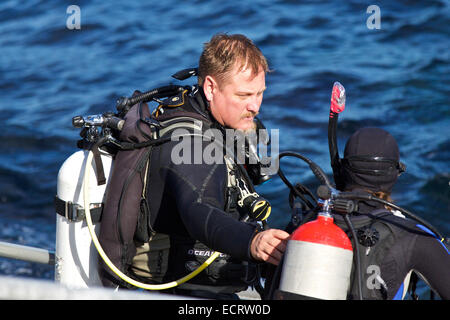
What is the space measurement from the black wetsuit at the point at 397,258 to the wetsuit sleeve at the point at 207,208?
46 cm

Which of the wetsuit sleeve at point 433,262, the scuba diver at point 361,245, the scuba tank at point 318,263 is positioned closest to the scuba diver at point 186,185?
the scuba diver at point 361,245

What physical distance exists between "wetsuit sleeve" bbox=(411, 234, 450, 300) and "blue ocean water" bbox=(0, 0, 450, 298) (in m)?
4.93

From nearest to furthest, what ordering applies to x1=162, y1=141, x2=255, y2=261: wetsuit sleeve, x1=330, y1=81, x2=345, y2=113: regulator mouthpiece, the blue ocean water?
x1=162, y1=141, x2=255, y2=261: wetsuit sleeve, x1=330, y1=81, x2=345, y2=113: regulator mouthpiece, the blue ocean water

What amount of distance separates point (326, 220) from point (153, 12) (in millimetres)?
13004

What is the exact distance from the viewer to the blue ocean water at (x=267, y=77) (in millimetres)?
8219

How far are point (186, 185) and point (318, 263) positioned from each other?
81cm

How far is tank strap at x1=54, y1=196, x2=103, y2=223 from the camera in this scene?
10.4 ft

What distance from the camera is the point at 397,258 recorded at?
2.55 m

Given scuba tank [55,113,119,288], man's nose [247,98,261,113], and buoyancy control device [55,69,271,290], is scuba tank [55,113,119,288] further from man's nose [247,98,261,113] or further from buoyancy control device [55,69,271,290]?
man's nose [247,98,261,113]

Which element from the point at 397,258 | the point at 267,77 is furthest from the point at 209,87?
the point at 267,77

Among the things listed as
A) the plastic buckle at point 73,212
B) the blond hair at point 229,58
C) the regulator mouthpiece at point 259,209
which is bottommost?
the plastic buckle at point 73,212

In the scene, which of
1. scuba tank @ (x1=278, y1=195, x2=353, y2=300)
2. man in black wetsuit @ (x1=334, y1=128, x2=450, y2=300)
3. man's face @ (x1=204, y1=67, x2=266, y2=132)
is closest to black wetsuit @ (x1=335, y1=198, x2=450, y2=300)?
man in black wetsuit @ (x1=334, y1=128, x2=450, y2=300)

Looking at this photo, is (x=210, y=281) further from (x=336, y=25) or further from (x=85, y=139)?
(x=336, y=25)

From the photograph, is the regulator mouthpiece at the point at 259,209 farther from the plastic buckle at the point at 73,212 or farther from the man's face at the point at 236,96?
the plastic buckle at the point at 73,212
